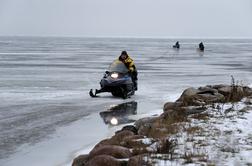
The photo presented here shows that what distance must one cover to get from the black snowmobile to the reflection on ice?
4.12ft

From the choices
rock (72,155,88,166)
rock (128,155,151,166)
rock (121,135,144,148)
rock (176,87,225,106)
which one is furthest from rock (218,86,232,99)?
rock (128,155,151,166)

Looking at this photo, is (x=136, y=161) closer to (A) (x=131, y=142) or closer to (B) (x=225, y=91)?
(A) (x=131, y=142)

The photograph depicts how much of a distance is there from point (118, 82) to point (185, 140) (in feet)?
33.2

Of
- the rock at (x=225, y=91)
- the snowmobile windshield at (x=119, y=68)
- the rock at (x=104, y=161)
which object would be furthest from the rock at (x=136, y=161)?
the snowmobile windshield at (x=119, y=68)

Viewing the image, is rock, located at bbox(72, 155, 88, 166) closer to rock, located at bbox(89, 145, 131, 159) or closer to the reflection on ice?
rock, located at bbox(89, 145, 131, 159)

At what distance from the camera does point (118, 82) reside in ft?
58.9

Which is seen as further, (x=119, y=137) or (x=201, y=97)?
(x=201, y=97)

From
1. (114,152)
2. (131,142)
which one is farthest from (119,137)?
(114,152)

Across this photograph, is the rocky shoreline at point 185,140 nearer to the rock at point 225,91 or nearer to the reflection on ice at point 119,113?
the rock at point 225,91

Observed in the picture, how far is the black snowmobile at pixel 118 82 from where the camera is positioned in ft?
58.7

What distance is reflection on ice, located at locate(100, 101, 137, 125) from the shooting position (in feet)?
42.9

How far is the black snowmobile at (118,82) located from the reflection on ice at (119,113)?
4.12 ft

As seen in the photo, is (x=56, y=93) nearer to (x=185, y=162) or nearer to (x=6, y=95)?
(x=6, y=95)

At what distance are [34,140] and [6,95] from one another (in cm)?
799
